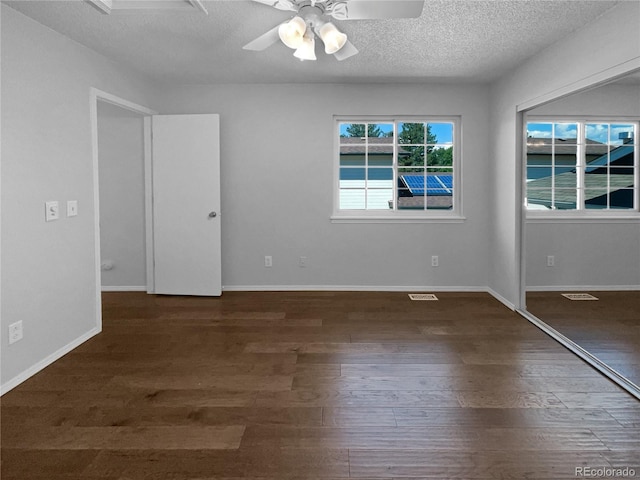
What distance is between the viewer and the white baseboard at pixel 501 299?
178 inches

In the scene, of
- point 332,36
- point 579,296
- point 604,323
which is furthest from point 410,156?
point 332,36

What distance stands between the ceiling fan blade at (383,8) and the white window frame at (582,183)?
59.3 inches

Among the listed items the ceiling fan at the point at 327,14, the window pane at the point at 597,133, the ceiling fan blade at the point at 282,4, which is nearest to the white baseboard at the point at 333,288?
the window pane at the point at 597,133

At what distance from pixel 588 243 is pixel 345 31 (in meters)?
2.39

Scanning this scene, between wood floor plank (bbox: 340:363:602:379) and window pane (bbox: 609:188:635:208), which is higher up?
window pane (bbox: 609:188:635:208)

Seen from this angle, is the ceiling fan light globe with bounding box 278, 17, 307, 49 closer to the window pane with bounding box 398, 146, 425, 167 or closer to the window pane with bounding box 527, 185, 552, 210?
the window pane with bounding box 527, 185, 552, 210

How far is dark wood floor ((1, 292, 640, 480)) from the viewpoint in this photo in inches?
78.7

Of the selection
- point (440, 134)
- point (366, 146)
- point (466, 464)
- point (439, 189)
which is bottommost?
point (466, 464)

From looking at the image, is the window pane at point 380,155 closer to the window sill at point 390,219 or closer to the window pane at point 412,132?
the window pane at point 412,132

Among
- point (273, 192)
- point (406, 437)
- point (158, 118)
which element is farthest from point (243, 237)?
point (406, 437)

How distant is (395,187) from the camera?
17.5 feet

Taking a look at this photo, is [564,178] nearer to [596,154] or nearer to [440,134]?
[596,154]

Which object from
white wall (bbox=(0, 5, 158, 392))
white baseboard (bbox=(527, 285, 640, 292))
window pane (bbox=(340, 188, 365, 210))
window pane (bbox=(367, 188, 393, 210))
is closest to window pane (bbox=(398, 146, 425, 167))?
window pane (bbox=(367, 188, 393, 210))

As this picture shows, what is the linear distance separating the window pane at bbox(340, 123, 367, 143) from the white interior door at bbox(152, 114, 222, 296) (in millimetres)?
1426
